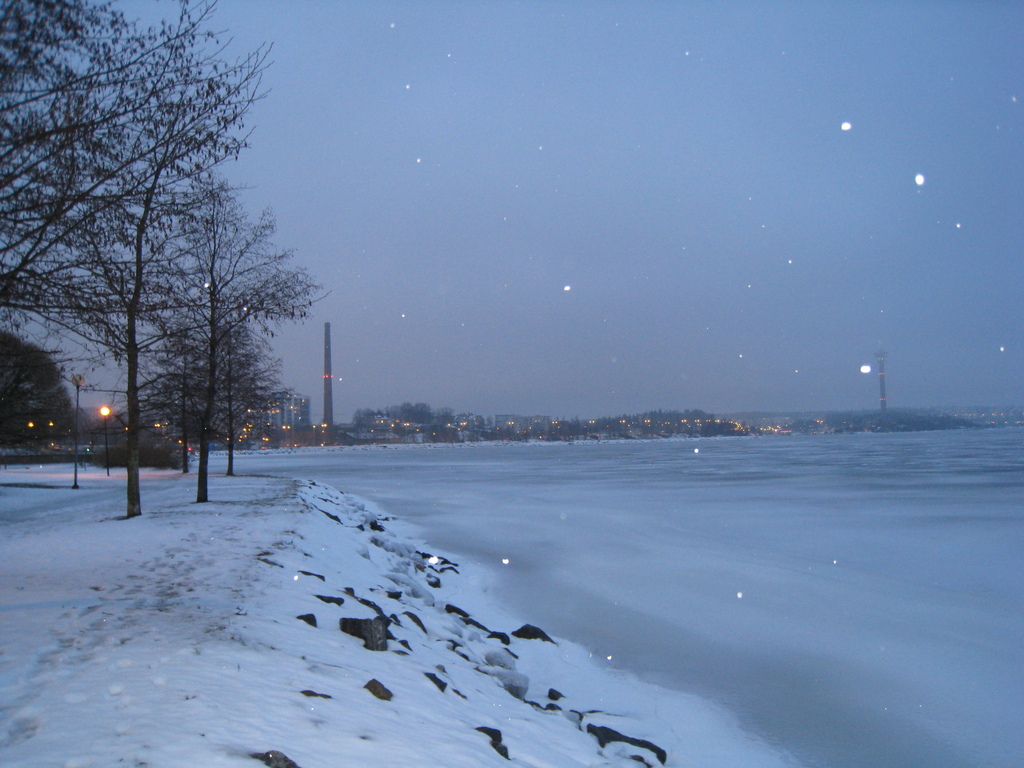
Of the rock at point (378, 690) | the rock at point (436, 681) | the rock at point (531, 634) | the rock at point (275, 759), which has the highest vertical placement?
the rock at point (275, 759)

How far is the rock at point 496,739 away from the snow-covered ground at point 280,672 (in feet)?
0.06

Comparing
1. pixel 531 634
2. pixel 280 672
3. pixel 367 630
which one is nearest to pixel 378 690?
pixel 280 672

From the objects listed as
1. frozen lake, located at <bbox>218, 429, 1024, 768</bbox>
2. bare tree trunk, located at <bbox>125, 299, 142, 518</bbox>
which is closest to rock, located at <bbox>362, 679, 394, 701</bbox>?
frozen lake, located at <bbox>218, 429, 1024, 768</bbox>

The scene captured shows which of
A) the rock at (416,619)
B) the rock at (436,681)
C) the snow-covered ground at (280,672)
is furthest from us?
the rock at (416,619)

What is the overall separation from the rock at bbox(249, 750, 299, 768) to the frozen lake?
5001 millimetres

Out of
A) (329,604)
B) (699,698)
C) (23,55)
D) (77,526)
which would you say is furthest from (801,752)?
(77,526)

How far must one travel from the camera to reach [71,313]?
20.0 ft

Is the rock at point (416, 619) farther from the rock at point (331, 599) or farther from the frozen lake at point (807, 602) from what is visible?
the frozen lake at point (807, 602)

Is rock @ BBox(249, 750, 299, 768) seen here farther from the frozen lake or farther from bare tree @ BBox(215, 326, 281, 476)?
bare tree @ BBox(215, 326, 281, 476)

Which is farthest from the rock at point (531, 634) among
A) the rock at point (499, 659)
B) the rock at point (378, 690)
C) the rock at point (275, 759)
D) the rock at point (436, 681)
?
the rock at point (275, 759)

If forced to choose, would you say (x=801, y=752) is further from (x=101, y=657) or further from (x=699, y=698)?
(x=101, y=657)

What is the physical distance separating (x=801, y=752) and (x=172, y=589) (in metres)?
6.70

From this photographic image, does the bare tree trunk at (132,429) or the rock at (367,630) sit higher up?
the bare tree trunk at (132,429)

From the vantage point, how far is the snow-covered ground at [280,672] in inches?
154
